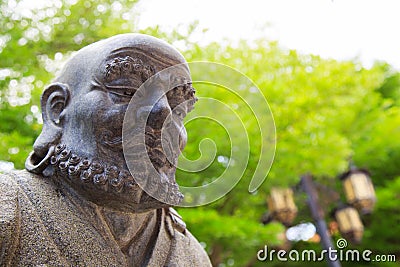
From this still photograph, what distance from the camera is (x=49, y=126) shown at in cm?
211

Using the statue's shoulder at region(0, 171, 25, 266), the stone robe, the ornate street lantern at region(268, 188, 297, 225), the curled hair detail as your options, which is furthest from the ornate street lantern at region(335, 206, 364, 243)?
the statue's shoulder at region(0, 171, 25, 266)

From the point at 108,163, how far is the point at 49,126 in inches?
14.9

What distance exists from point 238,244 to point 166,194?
4.39 m

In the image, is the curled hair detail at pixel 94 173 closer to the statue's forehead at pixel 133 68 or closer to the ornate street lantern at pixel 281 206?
the statue's forehead at pixel 133 68

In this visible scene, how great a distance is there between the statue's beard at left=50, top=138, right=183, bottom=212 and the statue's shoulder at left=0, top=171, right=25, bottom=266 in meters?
0.23

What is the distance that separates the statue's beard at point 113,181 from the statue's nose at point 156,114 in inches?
3.7

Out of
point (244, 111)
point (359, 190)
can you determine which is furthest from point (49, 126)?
point (359, 190)

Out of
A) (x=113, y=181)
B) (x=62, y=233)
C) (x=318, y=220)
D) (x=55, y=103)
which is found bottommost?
(x=62, y=233)

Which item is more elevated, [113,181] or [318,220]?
[318,220]

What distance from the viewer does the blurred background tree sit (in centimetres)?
498

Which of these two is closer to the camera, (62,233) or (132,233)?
(62,233)

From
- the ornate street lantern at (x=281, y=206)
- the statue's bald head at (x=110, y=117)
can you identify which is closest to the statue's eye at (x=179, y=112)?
the statue's bald head at (x=110, y=117)

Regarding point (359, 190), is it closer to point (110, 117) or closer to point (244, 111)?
point (244, 111)

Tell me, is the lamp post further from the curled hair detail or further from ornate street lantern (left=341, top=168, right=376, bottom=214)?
the curled hair detail
